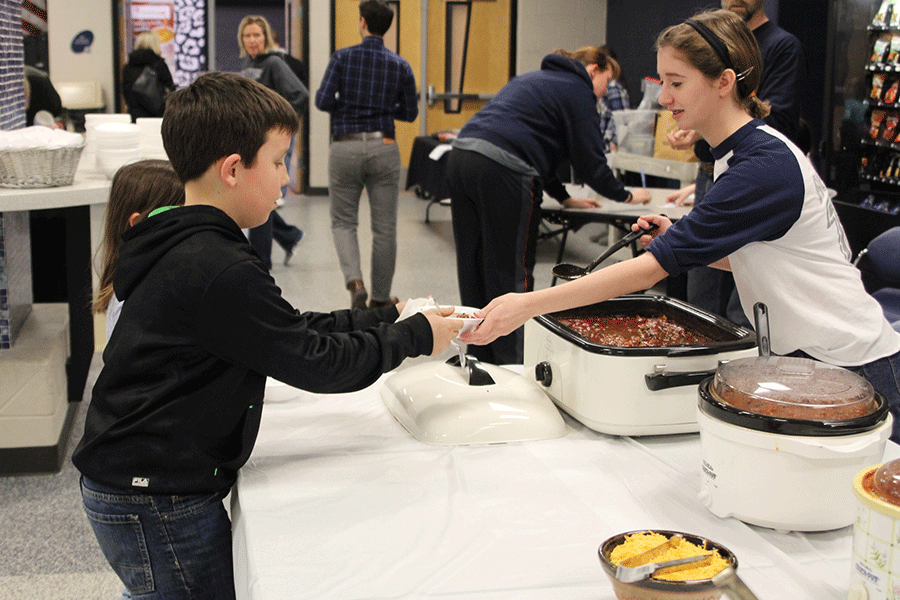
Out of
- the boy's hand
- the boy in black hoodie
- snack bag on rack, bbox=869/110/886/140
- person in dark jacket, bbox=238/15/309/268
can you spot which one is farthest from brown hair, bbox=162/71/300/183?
snack bag on rack, bbox=869/110/886/140

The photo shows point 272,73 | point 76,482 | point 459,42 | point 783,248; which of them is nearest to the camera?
point 783,248

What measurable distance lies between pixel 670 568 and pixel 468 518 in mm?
350

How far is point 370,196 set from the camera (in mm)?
4750

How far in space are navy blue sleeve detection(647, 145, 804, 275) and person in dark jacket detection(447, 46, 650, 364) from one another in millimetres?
1792

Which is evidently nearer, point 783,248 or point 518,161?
point 783,248

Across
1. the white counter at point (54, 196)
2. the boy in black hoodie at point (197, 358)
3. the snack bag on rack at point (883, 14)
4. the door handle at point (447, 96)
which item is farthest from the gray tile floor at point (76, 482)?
the snack bag on rack at point (883, 14)

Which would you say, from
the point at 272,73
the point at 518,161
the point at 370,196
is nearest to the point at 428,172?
the point at 272,73

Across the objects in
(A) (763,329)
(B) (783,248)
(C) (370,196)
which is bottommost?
(C) (370,196)

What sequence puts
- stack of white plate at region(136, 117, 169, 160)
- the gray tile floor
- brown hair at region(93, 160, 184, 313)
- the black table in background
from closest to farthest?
brown hair at region(93, 160, 184, 313)
the gray tile floor
stack of white plate at region(136, 117, 169, 160)
the black table in background

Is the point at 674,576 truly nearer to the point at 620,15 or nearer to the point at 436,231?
the point at 436,231

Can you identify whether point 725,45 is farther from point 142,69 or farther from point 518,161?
point 142,69

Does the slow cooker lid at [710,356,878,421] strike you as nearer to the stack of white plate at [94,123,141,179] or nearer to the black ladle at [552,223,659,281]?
the black ladle at [552,223,659,281]

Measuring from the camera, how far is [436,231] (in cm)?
781

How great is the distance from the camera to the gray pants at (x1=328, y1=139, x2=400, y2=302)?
4.59 m
